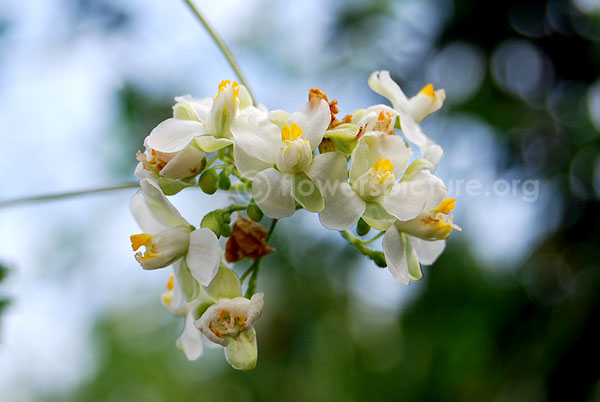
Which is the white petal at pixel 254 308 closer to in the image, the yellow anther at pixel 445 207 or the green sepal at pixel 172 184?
the green sepal at pixel 172 184

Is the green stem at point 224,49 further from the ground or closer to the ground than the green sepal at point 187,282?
further from the ground

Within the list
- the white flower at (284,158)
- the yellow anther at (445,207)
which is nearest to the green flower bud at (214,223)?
the white flower at (284,158)

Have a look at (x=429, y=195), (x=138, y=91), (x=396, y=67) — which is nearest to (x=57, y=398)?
(x=138, y=91)

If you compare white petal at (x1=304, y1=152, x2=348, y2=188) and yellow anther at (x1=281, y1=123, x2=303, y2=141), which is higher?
yellow anther at (x1=281, y1=123, x2=303, y2=141)

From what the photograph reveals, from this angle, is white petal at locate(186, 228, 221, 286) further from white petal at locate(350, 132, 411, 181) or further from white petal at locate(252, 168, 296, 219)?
white petal at locate(350, 132, 411, 181)

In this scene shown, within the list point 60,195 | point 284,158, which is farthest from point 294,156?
point 60,195

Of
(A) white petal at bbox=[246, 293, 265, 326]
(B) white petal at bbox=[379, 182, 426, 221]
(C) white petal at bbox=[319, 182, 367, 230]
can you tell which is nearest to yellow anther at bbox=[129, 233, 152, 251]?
(A) white petal at bbox=[246, 293, 265, 326]
